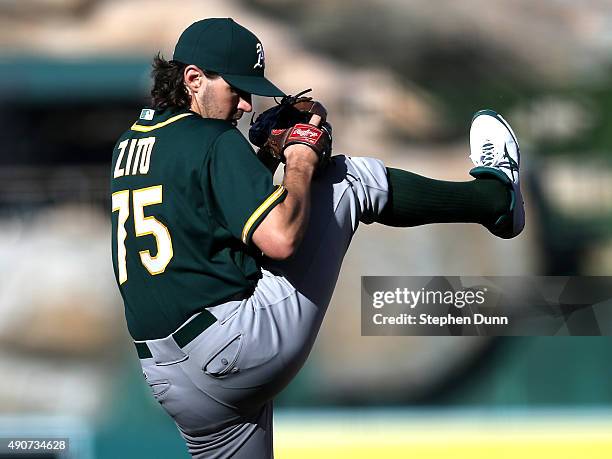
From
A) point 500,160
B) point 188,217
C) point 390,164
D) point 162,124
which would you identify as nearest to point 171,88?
point 162,124

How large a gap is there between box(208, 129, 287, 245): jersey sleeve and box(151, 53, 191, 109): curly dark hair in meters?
0.24

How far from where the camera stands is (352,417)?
436 cm

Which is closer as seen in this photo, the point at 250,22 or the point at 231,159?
the point at 231,159

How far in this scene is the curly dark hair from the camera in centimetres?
242

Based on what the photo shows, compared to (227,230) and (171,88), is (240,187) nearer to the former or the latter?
(227,230)

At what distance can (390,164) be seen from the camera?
4281mm

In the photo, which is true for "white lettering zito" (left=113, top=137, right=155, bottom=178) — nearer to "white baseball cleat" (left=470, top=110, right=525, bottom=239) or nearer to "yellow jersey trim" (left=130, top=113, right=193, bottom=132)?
"yellow jersey trim" (left=130, top=113, right=193, bottom=132)

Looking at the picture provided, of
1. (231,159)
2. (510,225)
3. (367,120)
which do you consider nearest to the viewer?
(231,159)

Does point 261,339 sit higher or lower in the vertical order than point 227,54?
lower

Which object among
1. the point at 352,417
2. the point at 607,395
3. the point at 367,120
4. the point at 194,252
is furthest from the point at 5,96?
the point at 607,395

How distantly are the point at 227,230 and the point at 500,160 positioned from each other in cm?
86

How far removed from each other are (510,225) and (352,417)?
1919 mm

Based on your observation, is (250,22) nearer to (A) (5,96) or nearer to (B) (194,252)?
(A) (5,96)

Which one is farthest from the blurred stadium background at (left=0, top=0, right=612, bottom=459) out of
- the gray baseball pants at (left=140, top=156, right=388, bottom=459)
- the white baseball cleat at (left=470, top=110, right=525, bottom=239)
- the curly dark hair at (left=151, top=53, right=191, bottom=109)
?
the gray baseball pants at (left=140, top=156, right=388, bottom=459)
